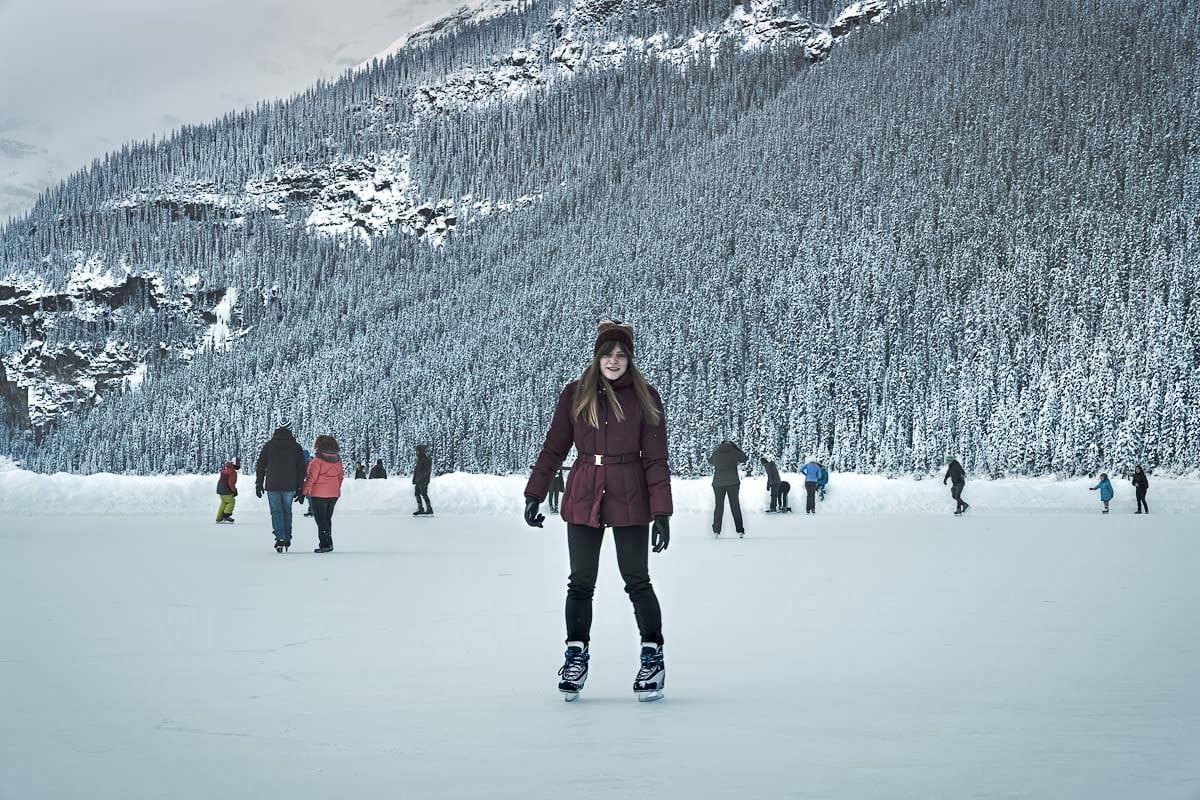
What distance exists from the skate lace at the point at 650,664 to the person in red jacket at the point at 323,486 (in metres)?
9.55

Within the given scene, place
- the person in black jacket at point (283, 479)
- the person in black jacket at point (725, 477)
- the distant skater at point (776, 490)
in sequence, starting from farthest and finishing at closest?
the distant skater at point (776, 490) → the person in black jacket at point (725, 477) → the person in black jacket at point (283, 479)

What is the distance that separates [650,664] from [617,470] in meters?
0.86

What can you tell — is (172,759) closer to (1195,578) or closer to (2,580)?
(2,580)

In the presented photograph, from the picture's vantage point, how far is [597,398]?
4.92m

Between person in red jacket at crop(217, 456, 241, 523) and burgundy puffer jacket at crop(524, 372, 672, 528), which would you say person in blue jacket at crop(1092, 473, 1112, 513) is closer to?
person in red jacket at crop(217, 456, 241, 523)

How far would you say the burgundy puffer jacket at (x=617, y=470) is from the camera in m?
4.84

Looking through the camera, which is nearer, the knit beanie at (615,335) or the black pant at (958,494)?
the knit beanie at (615,335)

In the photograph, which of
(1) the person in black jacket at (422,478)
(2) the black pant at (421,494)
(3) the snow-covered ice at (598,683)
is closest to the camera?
(3) the snow-covered ice at (598,683)

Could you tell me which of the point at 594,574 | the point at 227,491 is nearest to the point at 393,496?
the point at 227,491

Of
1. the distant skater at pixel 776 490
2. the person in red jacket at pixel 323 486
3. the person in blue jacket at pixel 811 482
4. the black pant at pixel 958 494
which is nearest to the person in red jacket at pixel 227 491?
the person in red jacket at pixel 323 486

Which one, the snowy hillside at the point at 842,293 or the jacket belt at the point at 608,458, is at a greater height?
the snowy hillside at the point at 842,293

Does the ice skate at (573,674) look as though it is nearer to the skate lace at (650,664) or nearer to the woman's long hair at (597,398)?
the skate lace at (650,664)

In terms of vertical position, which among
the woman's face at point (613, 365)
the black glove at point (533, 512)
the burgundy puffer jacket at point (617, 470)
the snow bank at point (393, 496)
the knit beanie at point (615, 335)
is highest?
the knit beanie at point (615, 335)

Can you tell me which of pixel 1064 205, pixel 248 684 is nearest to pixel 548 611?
pixel 248 684
